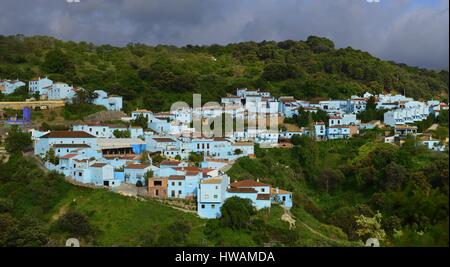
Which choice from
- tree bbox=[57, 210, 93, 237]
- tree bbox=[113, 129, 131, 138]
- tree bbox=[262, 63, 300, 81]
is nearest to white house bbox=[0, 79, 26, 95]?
tree bbox=[113, 129, 131, 138]

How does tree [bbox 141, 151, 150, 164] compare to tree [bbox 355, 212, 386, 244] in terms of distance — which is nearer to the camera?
tree [bbox 355, 212, 386, 244]

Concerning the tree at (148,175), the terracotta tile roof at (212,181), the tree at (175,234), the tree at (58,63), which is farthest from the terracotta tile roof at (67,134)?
the tree at (58,63)

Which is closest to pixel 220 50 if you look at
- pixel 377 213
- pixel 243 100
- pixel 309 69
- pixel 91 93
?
pixel 309 69

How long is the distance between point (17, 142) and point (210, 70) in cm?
1694

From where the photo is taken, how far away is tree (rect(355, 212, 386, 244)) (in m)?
15.0

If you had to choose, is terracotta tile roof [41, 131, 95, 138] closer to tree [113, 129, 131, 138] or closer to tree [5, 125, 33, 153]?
tree [5, 125, 33, 153]

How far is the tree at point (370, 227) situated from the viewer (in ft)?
49.3

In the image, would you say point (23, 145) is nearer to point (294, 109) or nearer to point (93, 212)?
point (93, 212)

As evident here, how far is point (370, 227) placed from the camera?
1562 centimetres

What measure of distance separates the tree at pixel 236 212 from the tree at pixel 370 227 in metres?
2.89

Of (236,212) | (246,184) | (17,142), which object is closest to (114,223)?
(236,212)

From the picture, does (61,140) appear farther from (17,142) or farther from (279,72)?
(279,72)

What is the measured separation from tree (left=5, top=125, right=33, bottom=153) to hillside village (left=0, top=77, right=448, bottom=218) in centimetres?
38

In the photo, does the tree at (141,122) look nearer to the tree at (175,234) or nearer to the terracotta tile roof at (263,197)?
the terracotta tile roof at (263,197)
